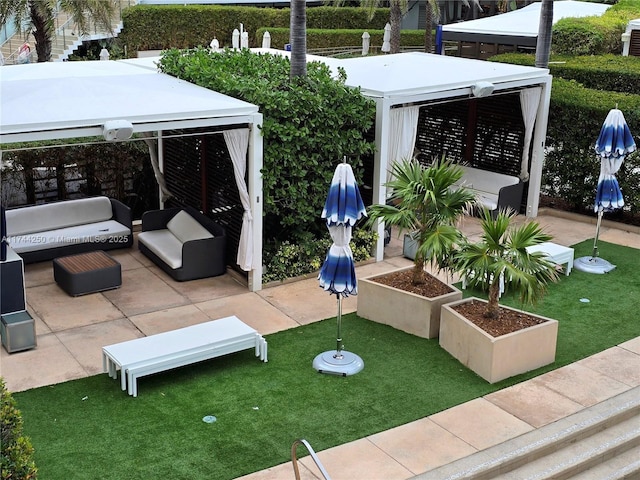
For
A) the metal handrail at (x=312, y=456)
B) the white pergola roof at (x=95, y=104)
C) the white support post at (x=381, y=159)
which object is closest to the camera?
the metal handrail at (x=312, y=456)

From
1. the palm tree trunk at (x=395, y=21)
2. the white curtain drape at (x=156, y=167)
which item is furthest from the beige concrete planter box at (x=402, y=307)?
the palm tree trunk at (x=395, y=21)

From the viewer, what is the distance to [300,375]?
917 cm

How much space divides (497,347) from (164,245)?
568cm

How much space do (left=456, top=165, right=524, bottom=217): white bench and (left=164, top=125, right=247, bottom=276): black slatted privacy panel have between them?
14.7 feet

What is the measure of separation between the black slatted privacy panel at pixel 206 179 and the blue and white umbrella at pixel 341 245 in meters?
3.27

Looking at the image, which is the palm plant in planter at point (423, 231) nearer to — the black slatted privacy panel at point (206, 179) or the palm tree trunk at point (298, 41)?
the black slatted privacy panel at point (206, 179)

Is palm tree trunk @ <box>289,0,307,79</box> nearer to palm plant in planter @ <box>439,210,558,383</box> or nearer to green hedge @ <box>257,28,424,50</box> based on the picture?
palm plant in planter @ <box>439,210,558,383</box>

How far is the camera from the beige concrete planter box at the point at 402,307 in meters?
10.0

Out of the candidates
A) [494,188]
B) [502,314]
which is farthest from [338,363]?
[494,188]

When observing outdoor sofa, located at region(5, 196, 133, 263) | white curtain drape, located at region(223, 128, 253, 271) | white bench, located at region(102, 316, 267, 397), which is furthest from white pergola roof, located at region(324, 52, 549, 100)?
white bench, located at region(102, 316, 267, 397)

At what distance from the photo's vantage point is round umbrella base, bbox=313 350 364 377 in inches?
363

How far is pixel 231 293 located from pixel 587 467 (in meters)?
5.50

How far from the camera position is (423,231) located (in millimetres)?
9875

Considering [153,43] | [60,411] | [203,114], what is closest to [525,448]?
[60,411]
